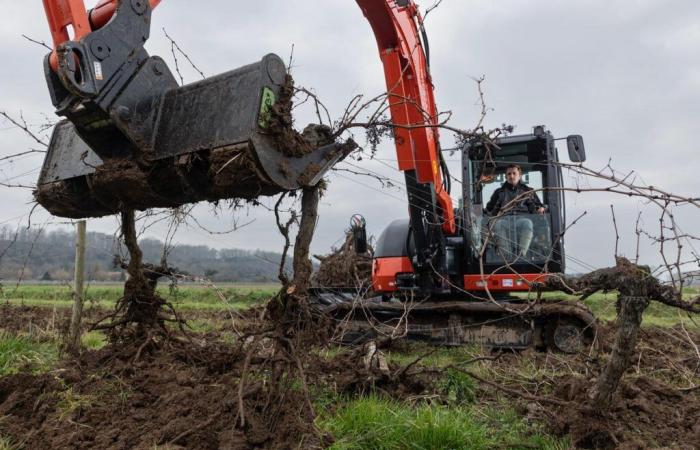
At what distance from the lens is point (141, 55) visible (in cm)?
365

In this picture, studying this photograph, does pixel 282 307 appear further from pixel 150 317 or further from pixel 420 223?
pixel 420 223

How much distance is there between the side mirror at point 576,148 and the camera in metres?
5.42

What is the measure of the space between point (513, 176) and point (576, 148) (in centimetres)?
112

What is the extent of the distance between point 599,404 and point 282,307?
1890 millimetres

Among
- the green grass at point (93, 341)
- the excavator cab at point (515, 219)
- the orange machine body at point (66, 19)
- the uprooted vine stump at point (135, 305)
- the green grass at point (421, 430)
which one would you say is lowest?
Answer: the green grass at point (421, 430)

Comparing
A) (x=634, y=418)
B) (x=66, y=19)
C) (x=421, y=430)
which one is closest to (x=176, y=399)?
(x=421, y=430)

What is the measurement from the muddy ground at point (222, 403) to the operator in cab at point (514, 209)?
204cm

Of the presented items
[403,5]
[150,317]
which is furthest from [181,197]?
[403,5]

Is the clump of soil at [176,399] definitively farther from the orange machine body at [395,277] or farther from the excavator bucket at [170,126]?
the orange machine body at [395,277]

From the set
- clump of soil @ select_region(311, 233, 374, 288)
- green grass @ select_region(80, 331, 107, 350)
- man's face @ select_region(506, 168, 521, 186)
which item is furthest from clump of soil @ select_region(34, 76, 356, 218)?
clump of soil @ select_region(311, 233, 374, 288)

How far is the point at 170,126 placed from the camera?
3664 millimetres

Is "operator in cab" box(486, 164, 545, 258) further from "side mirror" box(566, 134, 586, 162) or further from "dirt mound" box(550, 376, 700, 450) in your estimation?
"dirt mound" box(550, 376, 700, 450)

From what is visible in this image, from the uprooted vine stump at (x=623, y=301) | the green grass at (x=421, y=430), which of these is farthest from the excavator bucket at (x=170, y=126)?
the uprooted vine stump at (x=623, y=301)

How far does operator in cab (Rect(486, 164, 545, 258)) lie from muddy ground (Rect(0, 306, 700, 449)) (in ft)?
6.69
